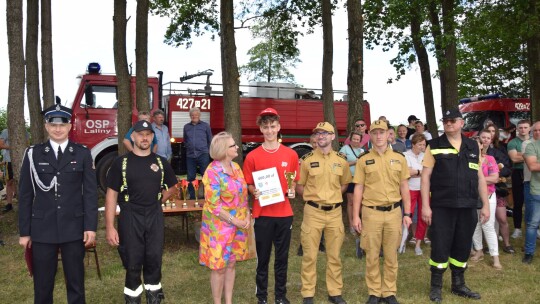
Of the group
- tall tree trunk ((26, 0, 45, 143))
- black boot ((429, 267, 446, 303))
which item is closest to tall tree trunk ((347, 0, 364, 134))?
black boot ((429, 267, 446, 303))

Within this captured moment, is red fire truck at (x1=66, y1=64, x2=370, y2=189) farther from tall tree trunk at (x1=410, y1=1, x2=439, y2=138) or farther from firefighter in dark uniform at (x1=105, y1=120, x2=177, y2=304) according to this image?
firefighter in dark uniform at (x1=105, y1=120, x2=177, y2=304)

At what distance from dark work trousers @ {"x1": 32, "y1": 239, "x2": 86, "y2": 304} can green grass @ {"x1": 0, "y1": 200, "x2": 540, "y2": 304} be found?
1.16m

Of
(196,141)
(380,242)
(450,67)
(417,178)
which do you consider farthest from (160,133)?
(450,67)

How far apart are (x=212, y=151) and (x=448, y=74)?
10265 mm

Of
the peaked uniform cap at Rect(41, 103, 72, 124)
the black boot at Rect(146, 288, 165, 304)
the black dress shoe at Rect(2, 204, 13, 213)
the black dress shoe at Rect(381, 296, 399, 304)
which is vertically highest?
the peaked uniform cap at Rect(41, 103, 72, 124)

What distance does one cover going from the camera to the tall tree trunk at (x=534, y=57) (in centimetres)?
1359

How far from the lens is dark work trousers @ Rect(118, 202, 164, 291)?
445cm

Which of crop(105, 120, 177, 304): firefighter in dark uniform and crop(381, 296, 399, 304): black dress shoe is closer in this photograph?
crop(105, 120, 177, 304): firefighter in dark uniform

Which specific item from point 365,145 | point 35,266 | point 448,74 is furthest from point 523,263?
point 448,74

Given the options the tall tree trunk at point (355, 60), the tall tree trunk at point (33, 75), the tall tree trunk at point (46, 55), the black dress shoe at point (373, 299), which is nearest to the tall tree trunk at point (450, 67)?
the tall tree trunk at point (355, 60)

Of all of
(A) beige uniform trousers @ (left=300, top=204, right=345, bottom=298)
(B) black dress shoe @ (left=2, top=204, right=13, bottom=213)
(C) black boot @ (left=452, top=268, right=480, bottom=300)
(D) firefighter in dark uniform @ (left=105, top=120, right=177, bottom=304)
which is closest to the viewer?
(D) firefighter in dark uniform @ (left=105, top=120, right=177, bottom=304)

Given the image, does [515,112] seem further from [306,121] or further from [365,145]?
[365,145]

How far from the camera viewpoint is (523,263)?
22.3 ft

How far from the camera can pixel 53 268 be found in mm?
4164
